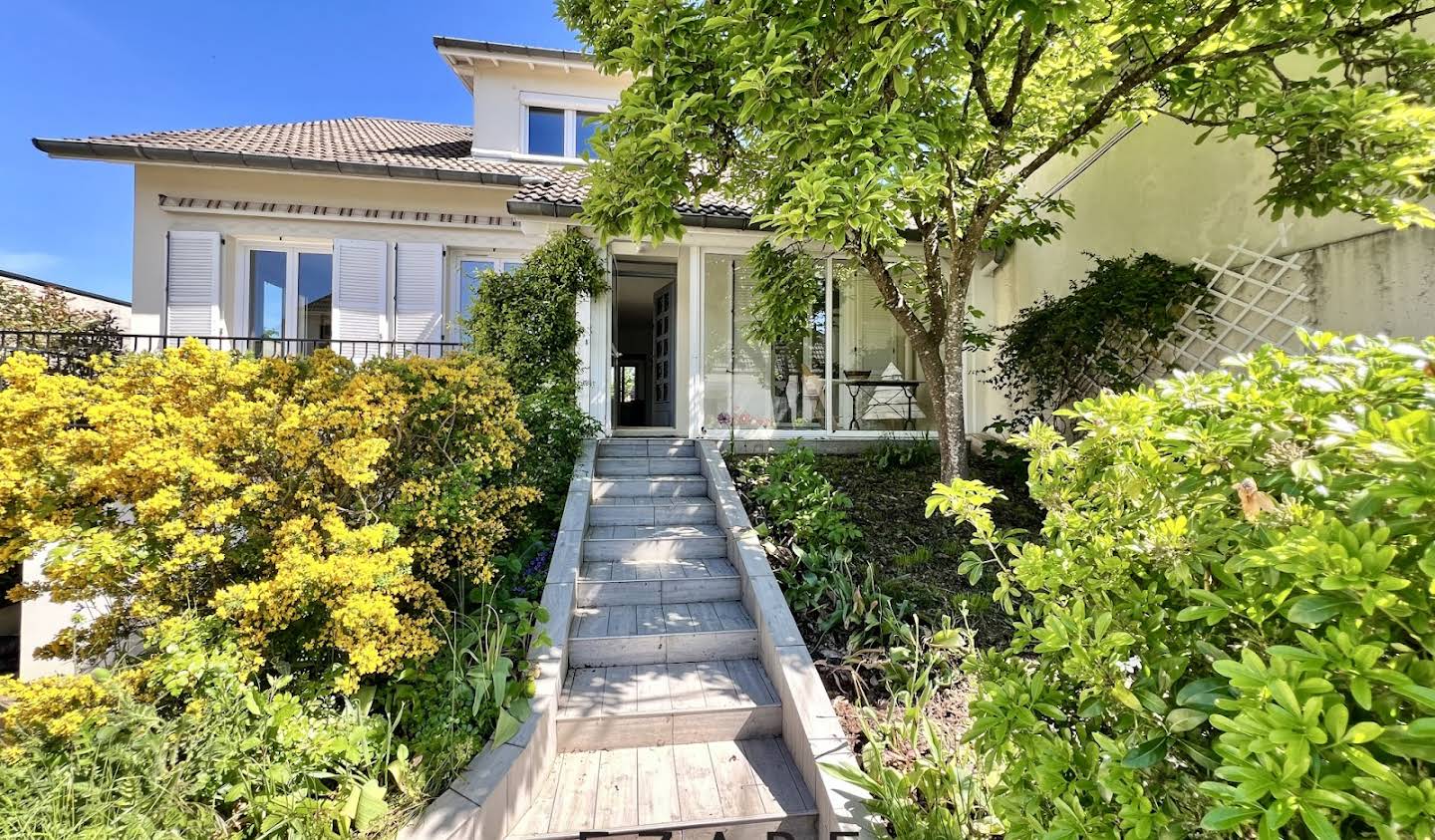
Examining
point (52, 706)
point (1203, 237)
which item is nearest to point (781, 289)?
point (1203, 237)

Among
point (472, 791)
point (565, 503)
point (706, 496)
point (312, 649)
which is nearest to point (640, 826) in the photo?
point (472, 791)

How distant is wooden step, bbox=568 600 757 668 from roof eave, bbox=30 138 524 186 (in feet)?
22.3

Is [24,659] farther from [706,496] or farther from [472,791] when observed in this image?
[706,496]

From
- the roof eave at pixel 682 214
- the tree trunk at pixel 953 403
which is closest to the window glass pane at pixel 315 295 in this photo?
the roof eave at pixel 682 214

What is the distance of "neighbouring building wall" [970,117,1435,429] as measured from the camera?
14.1 feet

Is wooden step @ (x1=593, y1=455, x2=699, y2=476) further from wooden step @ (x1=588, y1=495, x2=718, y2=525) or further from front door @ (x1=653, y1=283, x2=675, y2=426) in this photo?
front door @ (x1=653, y1=283, x2=675, y2=426)

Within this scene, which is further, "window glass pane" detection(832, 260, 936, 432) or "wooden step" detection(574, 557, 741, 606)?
"window glass pane" detection(832, 260, 936, 432)

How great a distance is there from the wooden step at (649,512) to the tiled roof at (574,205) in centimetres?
337

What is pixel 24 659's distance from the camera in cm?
533

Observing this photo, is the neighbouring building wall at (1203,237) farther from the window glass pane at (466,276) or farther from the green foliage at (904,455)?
the window glass pane at (466,276)

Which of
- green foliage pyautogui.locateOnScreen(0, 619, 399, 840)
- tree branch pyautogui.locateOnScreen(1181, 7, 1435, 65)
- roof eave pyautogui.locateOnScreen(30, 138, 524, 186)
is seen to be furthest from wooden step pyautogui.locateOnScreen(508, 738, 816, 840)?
roof eave pyautogui.locateOnScreen(30, 138, 524, 186)

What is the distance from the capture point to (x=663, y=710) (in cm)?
307

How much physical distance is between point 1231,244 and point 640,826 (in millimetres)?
7479

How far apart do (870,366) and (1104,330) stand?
2786 millimetres
